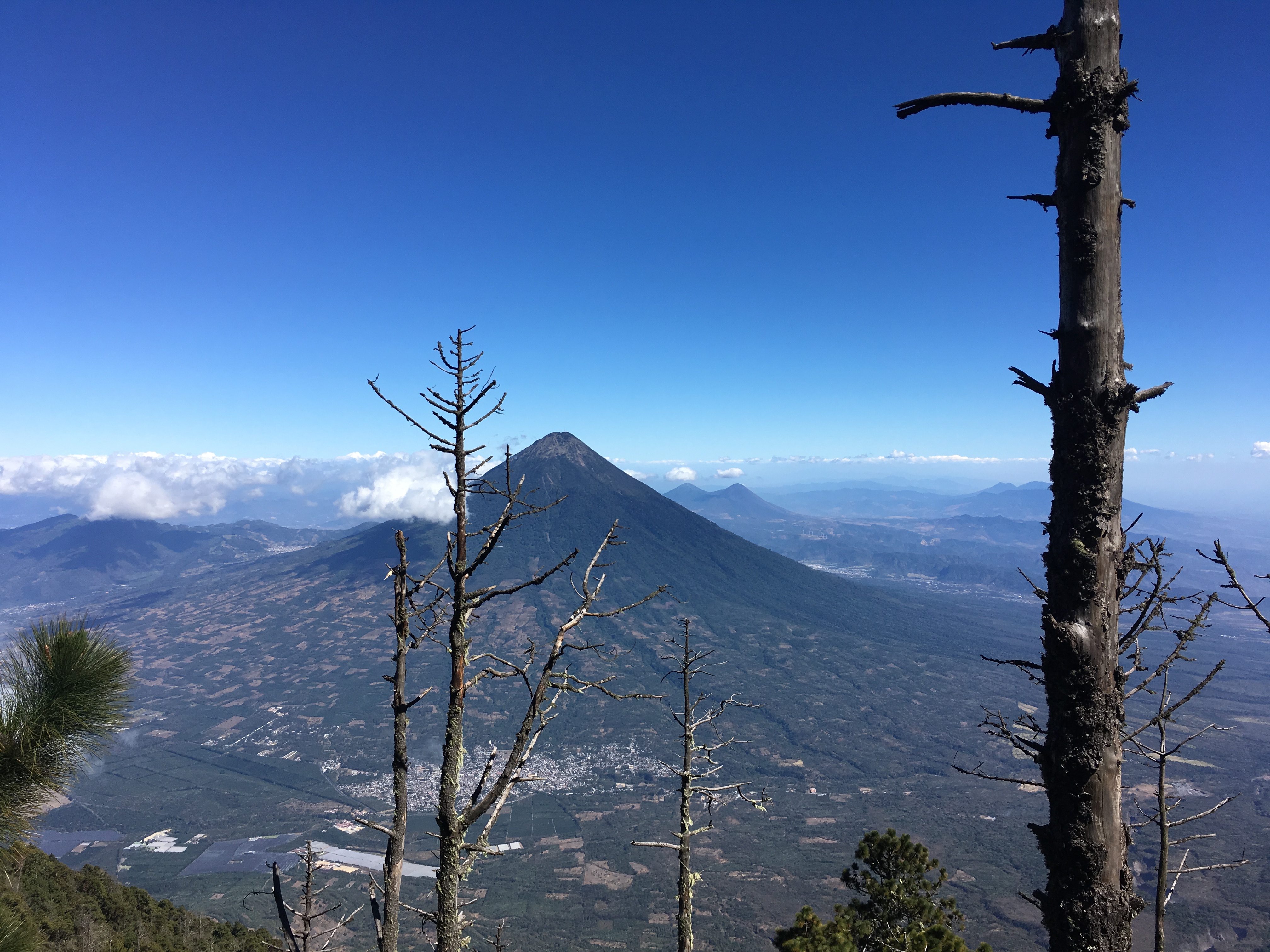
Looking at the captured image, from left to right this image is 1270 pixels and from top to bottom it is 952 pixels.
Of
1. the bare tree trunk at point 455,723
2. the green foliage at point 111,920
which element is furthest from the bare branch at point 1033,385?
the green foliage at point 111,920

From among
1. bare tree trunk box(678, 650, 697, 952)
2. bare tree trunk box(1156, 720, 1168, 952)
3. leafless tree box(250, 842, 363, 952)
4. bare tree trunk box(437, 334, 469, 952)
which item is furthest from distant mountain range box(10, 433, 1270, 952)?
bare tree trunk box(1156, 720, 1168, 952)

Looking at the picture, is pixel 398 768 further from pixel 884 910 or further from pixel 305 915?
pixel 884 910

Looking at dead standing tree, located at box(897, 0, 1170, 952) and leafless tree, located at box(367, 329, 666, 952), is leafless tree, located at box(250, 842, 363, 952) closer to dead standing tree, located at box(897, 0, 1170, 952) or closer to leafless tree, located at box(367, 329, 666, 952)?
leafless tree, located at box(367, 329, 666, 952)

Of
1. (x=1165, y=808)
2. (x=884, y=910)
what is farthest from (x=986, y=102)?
Answer: (x=884, y=910)

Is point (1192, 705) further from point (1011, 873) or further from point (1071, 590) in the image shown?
point (1071, 590)

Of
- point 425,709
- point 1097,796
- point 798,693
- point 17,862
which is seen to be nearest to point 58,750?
point 17,862

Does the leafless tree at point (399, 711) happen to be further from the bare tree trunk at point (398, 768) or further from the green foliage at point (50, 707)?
the green foliage at point (50, 707)

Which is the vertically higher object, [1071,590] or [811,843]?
[1071,590]
